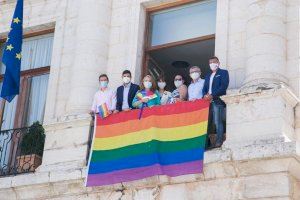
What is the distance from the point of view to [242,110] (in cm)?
1209

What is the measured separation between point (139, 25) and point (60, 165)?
305 centimetres

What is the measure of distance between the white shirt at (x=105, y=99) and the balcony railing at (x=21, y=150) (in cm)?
141

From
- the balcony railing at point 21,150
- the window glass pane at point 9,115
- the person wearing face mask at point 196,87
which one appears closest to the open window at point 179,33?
the person wearing face mask at point 196,87

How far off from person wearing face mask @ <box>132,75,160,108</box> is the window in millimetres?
2844

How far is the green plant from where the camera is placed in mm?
14352

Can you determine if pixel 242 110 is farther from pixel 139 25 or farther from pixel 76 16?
pixel 76 16

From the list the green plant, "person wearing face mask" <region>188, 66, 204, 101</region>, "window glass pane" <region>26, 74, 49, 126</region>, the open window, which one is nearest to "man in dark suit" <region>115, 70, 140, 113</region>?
"person wearing face mask" <region>188, 66, 204, 101</region>

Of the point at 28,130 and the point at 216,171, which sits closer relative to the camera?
the point at 216,171

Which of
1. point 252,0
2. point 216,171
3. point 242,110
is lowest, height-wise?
point 216,171

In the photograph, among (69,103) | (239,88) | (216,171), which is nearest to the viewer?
(216,171)

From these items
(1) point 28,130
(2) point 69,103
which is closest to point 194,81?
(2) point 69,103

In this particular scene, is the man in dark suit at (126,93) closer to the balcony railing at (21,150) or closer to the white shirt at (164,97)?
the white shirt at (164,97)

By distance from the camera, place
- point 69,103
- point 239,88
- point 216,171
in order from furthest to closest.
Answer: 1. point 69,103
2. point 239,88
3. point 216,171

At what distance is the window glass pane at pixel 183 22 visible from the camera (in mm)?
14508
